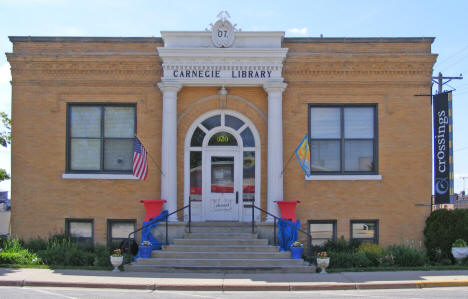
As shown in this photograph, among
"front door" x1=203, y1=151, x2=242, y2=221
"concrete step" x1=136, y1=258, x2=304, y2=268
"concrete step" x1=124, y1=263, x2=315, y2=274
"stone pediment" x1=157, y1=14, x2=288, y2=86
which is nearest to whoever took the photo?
"concrete step" x1=124, y1=263, x2=315, y2=274

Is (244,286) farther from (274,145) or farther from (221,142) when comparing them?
(221,142)

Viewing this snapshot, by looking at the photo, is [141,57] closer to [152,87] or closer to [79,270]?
[152,87]

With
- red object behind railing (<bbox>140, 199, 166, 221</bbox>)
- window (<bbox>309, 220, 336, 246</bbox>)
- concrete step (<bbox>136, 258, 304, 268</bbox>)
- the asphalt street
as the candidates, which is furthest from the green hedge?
red object behind railing (<bbox>140, 199, 166, 221</bbox>)

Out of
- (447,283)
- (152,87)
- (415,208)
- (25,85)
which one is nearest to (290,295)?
(447,283)

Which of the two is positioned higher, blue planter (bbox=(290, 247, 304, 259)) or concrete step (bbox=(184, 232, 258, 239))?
concrete step (bbox=(184, 232, 258, 239))

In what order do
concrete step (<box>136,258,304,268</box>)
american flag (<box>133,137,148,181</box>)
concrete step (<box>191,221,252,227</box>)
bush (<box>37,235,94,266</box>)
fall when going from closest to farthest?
concrete step (<box>136,258,304,268</box>) < bush (<box>37,235,94,266</box>) < american flag (<box>133,137,148,181</box>) < concrete step (<box>191,221,252,227</box>)

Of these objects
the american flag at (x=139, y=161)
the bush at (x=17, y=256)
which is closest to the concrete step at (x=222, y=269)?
the american flag at (x=139, y=161)

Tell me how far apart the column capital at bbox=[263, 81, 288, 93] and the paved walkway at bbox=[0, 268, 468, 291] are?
5775 millimetres

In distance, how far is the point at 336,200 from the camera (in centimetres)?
1720

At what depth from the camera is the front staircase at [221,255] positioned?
1429 centimetres

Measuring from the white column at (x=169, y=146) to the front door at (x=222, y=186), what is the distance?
1.02m

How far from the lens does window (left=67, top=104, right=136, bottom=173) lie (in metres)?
17.6

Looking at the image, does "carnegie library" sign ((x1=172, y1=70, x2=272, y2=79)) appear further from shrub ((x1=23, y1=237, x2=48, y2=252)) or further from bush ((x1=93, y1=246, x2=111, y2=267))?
shrub ((x1=23, y1=237, x2=48, y2=252))

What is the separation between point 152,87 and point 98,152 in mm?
2707
